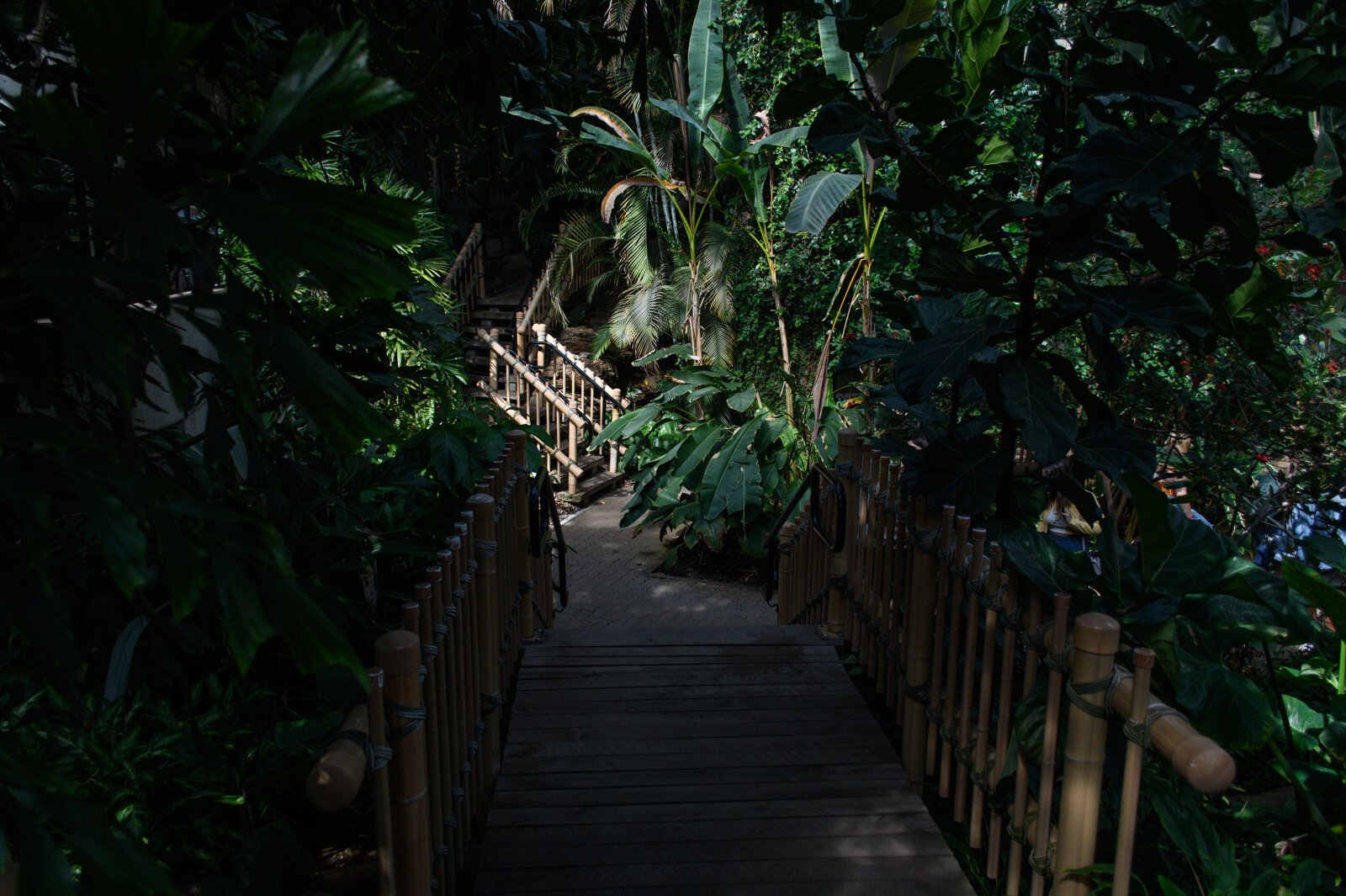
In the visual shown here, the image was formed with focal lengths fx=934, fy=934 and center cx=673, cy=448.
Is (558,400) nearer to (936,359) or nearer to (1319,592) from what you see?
(936,359)

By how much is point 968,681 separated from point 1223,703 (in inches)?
27.6

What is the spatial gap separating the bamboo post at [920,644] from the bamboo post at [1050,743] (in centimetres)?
80

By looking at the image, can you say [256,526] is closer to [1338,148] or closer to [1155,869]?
[1155,869]

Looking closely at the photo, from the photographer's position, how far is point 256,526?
0.97m

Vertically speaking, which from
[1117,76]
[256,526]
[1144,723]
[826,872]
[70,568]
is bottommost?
[826,872]

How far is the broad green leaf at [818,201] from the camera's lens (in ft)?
20.4

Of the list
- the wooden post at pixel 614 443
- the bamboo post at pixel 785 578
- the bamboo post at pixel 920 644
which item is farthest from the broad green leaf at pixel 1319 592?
the wooden post at pixel 614 443

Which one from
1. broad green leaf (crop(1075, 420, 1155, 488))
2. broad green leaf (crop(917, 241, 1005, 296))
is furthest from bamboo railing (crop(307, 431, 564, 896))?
broad green leaf (crop(1075, 420, 1155, 488))

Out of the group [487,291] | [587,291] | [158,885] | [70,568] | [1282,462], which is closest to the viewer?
[158,885]

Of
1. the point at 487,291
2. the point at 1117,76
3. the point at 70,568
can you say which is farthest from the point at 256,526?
the point at 487,291

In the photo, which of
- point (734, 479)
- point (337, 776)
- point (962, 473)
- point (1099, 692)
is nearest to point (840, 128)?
point (962, 473)

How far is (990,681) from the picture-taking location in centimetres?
261

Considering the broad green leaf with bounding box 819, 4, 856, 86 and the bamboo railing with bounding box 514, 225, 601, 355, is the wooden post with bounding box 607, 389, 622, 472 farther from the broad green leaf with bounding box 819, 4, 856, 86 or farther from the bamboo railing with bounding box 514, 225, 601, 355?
the broad green leaf with bounding box 819, 4, 856, 86

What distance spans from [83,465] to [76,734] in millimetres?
2801
